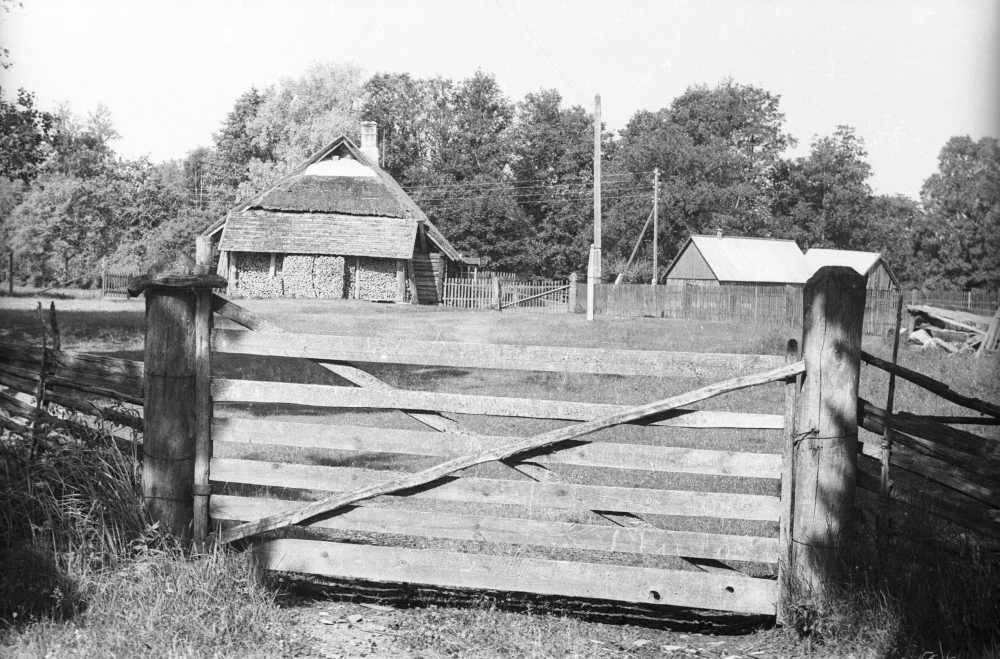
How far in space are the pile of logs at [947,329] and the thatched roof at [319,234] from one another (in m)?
22.4

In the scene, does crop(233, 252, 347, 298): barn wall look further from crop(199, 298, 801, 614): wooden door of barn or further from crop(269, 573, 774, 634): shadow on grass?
crop(199, 298, 801, 614): wooden door of barn

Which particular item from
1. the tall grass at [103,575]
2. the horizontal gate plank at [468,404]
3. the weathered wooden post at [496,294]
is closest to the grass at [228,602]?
the tall grass at [103,575]

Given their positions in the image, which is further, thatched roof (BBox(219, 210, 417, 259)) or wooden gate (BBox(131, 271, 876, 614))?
thatched roof (BBox(219, 210, 417, 259))

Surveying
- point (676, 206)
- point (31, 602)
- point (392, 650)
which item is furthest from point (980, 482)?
point (676, 206)

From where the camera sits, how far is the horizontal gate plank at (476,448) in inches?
176

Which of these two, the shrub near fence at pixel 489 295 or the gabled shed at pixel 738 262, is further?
the gabled shed at pixel 738 262

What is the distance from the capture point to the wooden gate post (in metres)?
4.36

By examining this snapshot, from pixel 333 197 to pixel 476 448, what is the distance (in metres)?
39.5

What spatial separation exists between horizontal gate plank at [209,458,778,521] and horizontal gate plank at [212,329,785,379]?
58 cm

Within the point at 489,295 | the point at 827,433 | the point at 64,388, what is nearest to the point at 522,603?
the point at 827,433

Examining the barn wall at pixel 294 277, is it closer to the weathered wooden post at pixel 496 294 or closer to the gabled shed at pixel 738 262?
the weathered wooden post at pixel 496 294

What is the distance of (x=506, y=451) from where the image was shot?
4457 mm

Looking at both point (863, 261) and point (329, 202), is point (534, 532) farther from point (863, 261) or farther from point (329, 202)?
point (863, 261)

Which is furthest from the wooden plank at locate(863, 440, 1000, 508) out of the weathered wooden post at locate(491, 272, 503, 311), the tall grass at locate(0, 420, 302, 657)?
the weathered wooden post at locate(491, 272, 503, 311)
